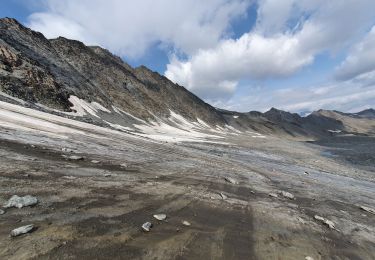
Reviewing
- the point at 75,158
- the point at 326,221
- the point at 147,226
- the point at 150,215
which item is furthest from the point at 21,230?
the point at 326,221

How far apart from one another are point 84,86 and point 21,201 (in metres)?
78.5

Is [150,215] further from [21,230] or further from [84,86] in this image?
[84,86]

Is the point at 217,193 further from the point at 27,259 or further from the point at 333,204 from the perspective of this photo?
the point at 27,259

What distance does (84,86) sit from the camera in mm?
84688

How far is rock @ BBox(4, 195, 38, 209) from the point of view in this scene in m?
10.0

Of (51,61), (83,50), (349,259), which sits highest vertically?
(83,50)

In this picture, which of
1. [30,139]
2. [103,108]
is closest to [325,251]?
[30,139]

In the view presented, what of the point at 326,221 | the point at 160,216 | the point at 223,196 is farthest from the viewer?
the point at 223,196

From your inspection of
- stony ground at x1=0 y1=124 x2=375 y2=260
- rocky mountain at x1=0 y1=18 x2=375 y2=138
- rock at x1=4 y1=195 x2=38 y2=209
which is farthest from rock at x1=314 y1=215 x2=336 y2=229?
rocky mountain at x1=0 y1=18 x2=375 y2=138

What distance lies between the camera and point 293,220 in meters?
14.6

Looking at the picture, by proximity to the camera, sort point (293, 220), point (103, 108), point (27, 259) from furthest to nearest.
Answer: point (103, 108)
point (293, 220)
point (27, 259)

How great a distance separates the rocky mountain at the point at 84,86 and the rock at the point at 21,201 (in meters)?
35.0

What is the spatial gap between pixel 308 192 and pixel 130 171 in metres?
12.2

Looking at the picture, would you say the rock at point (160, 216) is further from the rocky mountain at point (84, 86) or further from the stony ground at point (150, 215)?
the rocky mountain at point (84, 86)
